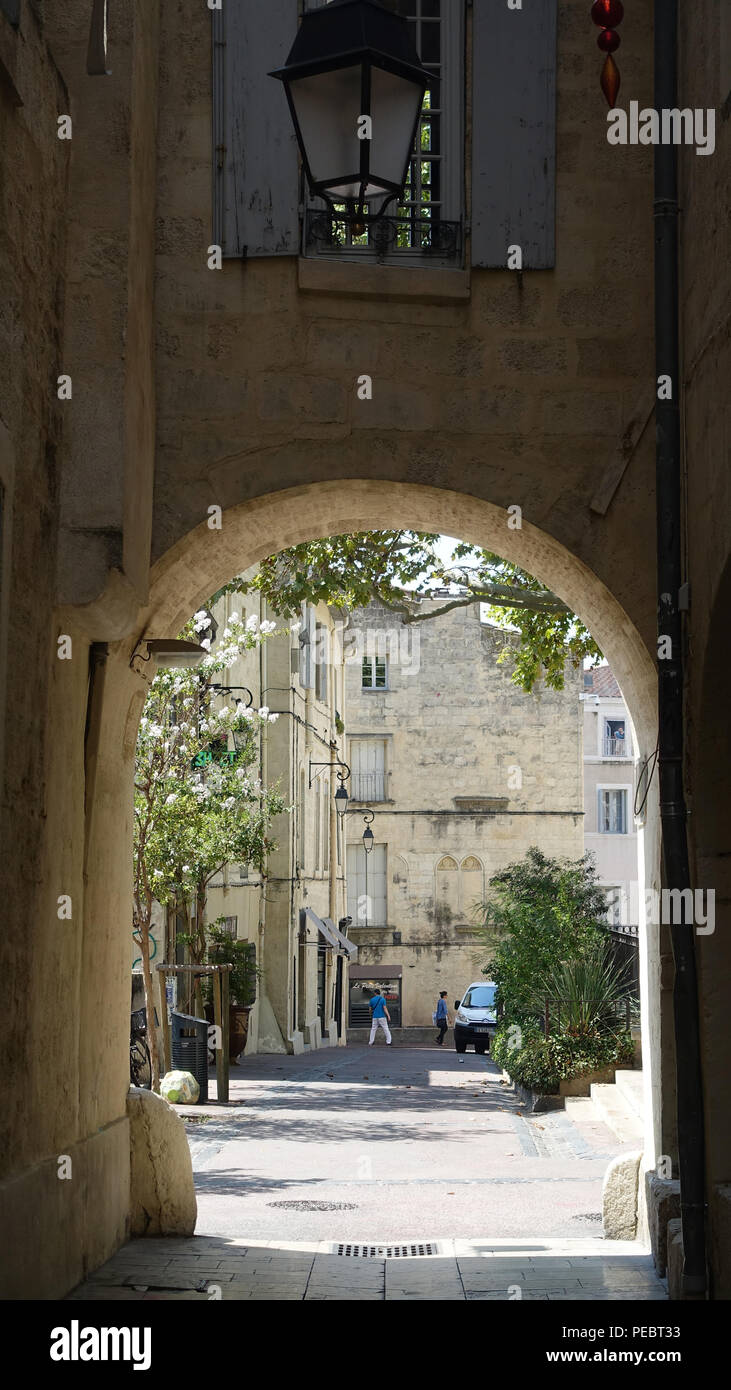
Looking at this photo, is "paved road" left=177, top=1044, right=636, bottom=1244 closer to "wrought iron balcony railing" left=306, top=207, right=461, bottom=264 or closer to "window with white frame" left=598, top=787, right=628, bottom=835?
"wrought iron balcony railing" left=306, top=207, right=461, bottom=264

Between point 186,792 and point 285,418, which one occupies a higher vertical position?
point 285,418

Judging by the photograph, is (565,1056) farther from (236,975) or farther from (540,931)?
(236,975)

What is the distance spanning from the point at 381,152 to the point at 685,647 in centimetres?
250

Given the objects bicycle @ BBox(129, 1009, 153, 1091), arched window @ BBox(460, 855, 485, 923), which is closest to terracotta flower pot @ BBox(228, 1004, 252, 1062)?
bicycle @ BBox(129, 1009, 153, 1091)

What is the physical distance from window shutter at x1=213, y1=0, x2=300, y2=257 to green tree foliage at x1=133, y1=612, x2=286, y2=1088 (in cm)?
830

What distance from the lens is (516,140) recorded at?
24.3 ft

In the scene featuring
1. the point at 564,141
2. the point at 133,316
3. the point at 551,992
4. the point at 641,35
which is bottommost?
the point at 551,992

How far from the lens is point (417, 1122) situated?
51.2ft

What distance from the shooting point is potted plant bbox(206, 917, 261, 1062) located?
23188 millimetres

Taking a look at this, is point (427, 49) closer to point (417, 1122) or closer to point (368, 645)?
point (417, 1122)

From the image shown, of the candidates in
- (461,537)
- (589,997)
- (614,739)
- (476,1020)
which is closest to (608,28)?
(461,537)

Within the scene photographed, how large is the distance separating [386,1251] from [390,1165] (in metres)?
4.30

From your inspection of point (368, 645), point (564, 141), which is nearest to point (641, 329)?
point (564, 141)

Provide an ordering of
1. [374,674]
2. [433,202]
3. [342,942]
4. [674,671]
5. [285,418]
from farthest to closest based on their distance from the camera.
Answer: [374,674], [342,942], [433,202], [285,418], [674,671]
